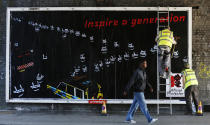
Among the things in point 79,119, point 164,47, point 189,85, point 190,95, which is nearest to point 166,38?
point 164,47

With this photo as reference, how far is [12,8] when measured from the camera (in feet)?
40.7

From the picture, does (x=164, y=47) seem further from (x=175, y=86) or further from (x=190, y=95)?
(x=190, y=95)

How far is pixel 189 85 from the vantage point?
36.5 feet

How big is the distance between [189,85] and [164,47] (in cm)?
153

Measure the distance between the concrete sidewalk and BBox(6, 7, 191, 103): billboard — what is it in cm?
60

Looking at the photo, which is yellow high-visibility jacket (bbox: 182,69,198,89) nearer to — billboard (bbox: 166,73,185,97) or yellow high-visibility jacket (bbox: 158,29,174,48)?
billboard (bbox: 166,73,185,97)

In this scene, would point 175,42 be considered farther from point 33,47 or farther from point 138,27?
point 33,47

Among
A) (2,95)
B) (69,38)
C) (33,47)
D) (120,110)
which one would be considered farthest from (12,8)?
(120,110)

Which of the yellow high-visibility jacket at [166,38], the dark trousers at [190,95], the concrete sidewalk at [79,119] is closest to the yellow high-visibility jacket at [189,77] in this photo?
the dark trousers at [190,95]

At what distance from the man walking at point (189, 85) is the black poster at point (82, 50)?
0.88 metres

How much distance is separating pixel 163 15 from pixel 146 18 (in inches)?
25.1

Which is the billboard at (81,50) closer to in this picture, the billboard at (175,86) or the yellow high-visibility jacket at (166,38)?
the billboard at (175,86)

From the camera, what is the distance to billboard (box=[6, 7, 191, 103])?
12125 millimetres

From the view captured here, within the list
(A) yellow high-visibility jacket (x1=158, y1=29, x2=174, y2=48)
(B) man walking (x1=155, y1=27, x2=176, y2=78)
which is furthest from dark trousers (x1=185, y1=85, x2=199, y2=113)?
(A) yellow high-visibility jacket (x1=158, y1=29, x2=174, y2=48)
